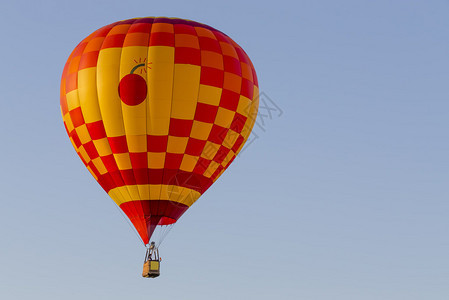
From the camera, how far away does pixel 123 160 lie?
28.6 m

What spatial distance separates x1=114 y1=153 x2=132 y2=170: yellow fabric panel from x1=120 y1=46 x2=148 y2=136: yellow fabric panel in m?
0.67

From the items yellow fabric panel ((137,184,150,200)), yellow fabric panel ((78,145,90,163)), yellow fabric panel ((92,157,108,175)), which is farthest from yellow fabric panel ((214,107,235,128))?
yellow fabric panel ((78,145,90,163))

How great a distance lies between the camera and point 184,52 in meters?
28.6

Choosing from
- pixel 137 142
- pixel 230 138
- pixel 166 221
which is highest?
pixel 230 138

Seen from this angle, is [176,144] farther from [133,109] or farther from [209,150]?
[133,109]

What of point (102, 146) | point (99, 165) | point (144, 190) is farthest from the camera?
point (99, 165)

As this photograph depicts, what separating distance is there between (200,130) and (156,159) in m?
1.45

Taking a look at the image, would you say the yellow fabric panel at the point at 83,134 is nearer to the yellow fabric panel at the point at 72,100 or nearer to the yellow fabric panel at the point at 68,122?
the yellow fabric panel at the point at 68,122

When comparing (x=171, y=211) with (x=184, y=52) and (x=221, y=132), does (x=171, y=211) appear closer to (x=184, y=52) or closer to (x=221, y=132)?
(x=221, y=132)

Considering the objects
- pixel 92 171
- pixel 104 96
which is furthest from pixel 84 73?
pixel 92 171

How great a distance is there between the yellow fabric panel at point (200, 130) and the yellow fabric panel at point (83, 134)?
9.69 feet

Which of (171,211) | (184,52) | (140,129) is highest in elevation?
(184,52)

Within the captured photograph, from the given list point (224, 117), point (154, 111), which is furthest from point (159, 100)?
point (224, 117)

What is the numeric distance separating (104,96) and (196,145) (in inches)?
112
